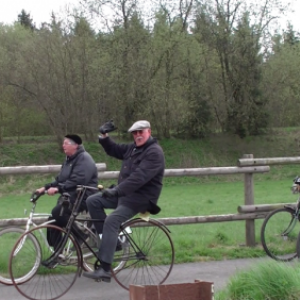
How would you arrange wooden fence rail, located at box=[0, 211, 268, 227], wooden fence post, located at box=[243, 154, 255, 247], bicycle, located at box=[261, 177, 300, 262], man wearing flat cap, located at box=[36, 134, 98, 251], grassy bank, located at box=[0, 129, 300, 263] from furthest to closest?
grassy bank, located at box=[0, 129, 300, 263] → wooden fence post, located at box=[243, 154, 255, 247] → bicycle, located at box=[261, 177, 300, 262] → wooden fence rail, located at box=[0, 211, 268, 227] → man wearing flat cap, located at box=[36, 134, 98, 251]

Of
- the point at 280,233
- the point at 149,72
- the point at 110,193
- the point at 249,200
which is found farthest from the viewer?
the point at 149,72

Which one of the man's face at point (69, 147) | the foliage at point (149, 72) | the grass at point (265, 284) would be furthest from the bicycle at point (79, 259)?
the foliage at point (149, 72)

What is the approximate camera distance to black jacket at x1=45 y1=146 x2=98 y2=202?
666 centimetres

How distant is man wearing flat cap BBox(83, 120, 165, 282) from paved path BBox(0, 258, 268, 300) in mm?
274

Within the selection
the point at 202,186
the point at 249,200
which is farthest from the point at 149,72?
the point at 249,200

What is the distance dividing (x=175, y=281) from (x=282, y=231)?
2.16 meters

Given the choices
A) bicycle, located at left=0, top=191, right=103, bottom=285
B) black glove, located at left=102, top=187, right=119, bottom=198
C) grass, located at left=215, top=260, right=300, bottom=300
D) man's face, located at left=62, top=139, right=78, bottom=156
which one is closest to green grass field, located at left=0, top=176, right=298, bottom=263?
bicycle, located at left=0, top=191, right=103, bottom=285

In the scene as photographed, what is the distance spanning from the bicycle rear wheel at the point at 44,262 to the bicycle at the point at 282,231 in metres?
3.02

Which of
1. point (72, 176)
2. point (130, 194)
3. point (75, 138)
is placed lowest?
point (130, 194)

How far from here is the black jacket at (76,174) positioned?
6.66 m

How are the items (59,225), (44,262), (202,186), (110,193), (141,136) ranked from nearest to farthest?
(110,193) < (44,262) < (141,136) < (59,225) < (202,186)

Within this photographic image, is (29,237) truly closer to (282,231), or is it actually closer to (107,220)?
(107,220)

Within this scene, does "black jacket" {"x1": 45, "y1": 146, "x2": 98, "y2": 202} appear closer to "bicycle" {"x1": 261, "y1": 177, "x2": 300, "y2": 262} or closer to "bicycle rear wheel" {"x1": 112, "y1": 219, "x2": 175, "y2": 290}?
"bicycle rear wheel" {"x1": 112, "y1": 219, "x2": 175, "y2": 290}

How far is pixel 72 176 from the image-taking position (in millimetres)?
6707
